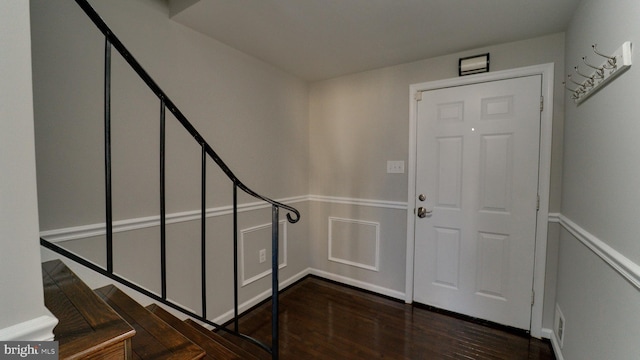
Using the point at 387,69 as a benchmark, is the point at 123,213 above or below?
below

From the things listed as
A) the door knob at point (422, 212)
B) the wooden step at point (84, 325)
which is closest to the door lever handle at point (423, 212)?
the door knob at point (422, 212)

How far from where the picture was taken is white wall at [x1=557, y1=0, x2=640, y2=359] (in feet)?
3.03

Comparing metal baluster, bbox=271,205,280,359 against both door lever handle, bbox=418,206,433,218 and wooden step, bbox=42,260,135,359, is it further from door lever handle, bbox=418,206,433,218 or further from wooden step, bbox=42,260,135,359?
door lever handle, bbox=418,206,433,218

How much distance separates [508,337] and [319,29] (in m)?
2.72

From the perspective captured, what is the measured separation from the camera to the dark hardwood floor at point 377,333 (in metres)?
1.81

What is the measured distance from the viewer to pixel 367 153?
8.77ft

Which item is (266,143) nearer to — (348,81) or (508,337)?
(348,81)

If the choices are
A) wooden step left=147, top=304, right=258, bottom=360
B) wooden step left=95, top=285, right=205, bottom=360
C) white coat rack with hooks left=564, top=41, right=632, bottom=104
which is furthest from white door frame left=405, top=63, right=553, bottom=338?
wooden step left=95, top=285, right=205, bottom=360

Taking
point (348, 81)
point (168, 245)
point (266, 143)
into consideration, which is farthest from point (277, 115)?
point (168, 245)

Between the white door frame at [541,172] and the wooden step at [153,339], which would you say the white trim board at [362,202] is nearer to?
the white door frame at [541,172]

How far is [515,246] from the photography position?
203 cm

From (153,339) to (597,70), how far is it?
7.69ft

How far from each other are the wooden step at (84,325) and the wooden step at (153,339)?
0.25 m

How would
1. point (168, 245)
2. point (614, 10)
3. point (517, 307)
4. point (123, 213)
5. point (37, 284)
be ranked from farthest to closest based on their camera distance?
point (517, 307) < point (168, 245) < point (123, 213) < point (614, 10) < point (37, 284)
